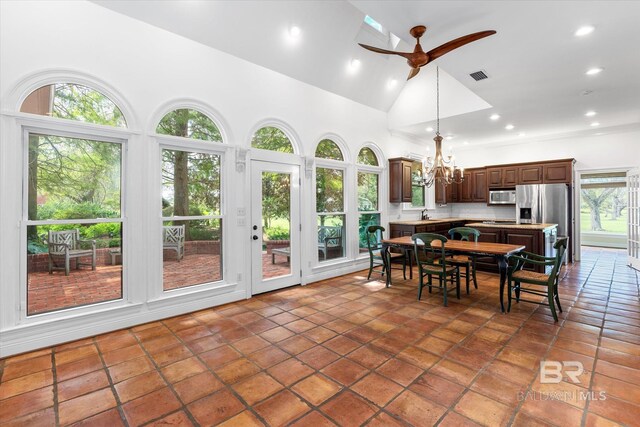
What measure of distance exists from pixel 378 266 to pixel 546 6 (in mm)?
4703

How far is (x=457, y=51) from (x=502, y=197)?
5.11 metres

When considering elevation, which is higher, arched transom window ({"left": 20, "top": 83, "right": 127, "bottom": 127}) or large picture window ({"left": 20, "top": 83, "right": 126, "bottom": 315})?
arched transom window ({"left": 20, "top": 83, "right": 127, "bottom": 127})

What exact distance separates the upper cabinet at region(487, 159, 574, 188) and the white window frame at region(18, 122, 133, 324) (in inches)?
307

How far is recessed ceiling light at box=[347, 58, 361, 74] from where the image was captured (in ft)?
16.8

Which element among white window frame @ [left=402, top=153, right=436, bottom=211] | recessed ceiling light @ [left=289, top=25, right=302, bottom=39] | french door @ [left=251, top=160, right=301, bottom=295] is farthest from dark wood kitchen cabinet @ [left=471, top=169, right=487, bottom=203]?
recessed ceiling light @ [left=289, top=25, right=302, bottom=39]

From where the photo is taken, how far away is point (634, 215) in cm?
593

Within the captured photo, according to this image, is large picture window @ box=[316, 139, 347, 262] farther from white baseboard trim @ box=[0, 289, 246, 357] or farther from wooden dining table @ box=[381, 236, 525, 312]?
white baseboard trim @ box=[0, 289, 246, 357]

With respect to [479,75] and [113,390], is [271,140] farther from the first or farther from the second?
[113,390]

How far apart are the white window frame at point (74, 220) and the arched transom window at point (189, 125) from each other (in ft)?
1.46

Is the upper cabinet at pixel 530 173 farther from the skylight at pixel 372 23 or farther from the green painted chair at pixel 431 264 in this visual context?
the skylight at pixel 372 23

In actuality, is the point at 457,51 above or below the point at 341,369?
above

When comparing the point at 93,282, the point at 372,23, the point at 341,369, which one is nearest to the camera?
the point at 341,369

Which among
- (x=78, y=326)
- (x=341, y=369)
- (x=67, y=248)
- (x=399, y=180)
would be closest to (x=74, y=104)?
(x=67, y=248)

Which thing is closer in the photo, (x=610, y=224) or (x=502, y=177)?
(x=502, y=177)
